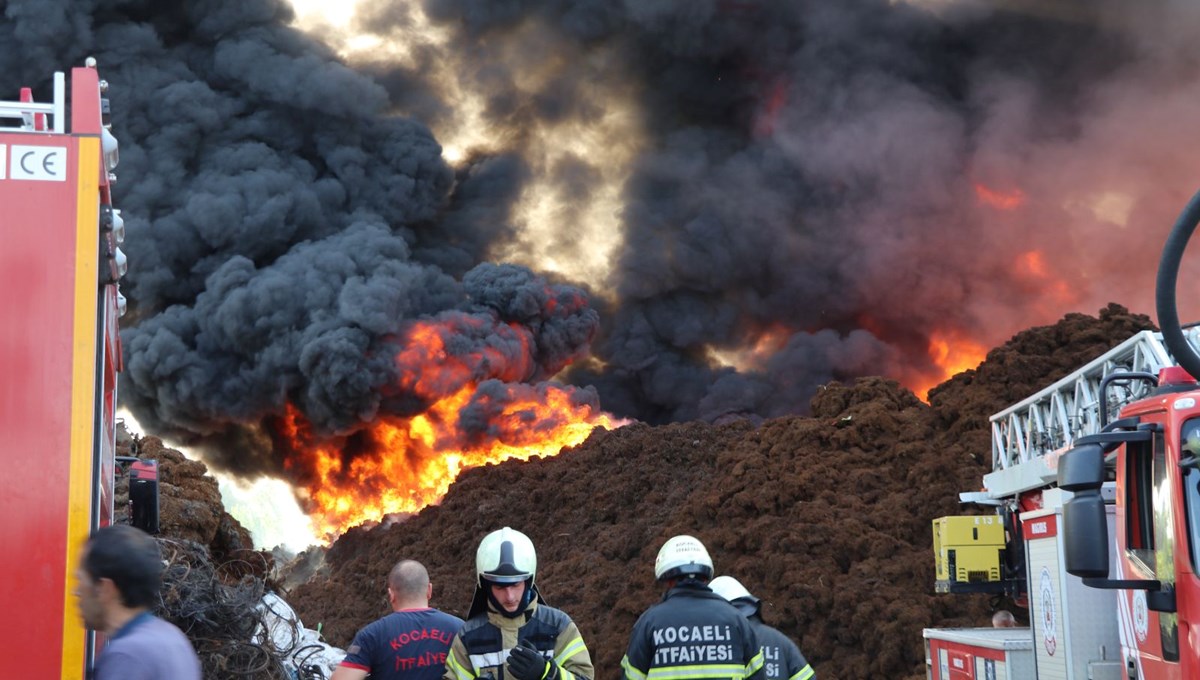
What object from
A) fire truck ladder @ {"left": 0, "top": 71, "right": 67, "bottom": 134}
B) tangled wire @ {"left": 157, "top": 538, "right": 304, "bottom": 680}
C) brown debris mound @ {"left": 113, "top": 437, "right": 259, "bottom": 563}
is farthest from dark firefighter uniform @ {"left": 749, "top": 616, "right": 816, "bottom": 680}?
brown debris mound @ {"left": 113, "top": 437, "right": 259, "bottom": 563}

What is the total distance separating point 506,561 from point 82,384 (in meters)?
1.76

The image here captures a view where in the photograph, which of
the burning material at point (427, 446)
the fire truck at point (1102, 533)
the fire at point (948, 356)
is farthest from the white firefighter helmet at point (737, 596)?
the fire at point (948, 356)

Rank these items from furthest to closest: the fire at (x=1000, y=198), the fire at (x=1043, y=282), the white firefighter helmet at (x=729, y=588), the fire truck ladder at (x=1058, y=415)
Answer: the fire at (x=1000, y=198) → the fire at (x=1043, y=282) → the fire truck ladder at (x=1058, y=415) → the white firefighter helmet at (x=729, y=588)

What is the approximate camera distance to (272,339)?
93.0ft

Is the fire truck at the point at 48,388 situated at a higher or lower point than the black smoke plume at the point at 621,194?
lower

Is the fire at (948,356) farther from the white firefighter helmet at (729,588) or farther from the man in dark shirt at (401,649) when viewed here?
the man in dark shirt at (401,649)

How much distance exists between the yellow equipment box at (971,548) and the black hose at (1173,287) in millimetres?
6739

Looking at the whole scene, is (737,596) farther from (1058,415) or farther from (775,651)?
(1058,415)

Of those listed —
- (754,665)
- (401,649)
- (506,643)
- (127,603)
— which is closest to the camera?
(127,603)

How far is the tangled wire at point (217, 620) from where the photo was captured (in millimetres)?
8016

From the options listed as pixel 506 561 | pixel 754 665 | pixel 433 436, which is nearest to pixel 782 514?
pixel 433 436

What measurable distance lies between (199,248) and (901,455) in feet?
60.0

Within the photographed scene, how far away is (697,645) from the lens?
4926 mm

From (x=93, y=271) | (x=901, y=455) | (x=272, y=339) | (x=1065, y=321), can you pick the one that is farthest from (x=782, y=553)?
(x=272, y=339)
